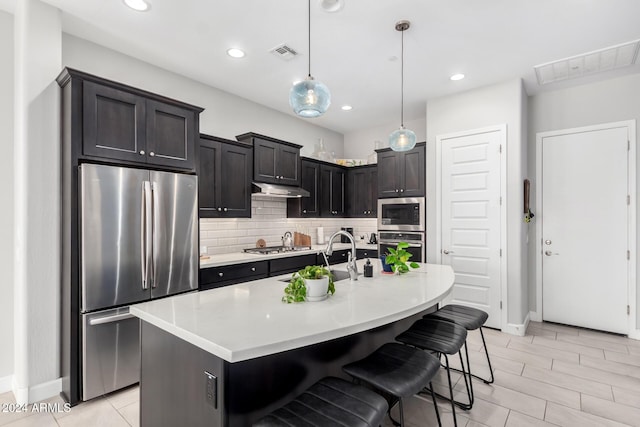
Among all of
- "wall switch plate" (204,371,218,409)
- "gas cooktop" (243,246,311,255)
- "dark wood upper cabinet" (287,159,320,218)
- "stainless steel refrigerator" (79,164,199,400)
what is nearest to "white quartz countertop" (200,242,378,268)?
"gas cooktop" (243,246,311,255)

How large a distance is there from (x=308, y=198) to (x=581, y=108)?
3695 mm

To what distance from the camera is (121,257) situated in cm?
256

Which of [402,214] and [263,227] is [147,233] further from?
[402,214]

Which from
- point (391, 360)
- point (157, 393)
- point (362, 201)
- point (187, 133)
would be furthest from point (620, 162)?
point (157, 393)

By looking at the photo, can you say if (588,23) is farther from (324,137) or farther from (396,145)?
(324,137)

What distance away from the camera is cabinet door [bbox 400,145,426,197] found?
183 inches

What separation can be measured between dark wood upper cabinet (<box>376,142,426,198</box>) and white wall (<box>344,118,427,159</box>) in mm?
656

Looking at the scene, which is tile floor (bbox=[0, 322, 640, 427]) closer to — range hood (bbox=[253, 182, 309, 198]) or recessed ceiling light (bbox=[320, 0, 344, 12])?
range hood (bbox=[253, 182, 309, 198])

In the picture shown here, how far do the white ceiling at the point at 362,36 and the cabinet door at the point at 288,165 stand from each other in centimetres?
90

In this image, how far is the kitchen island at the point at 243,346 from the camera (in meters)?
1.33

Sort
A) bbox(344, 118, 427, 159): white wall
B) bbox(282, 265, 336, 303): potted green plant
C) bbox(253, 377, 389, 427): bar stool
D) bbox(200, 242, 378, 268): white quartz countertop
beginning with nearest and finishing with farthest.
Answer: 1. bbox(253, 377, 389, 427): bar stool
2. bbox(282, 265, 336, 303): potted green plant
3. bbox(200, 242, 378, 268): white quartz countertop
4. bbox(344, 118, 427, 159): white wall

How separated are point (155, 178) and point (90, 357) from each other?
4.76ft

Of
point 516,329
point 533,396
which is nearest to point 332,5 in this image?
point 533,396

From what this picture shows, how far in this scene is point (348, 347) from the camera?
6.59 ft
